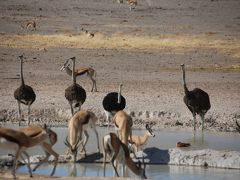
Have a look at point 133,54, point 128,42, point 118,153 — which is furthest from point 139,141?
A: point 128,42

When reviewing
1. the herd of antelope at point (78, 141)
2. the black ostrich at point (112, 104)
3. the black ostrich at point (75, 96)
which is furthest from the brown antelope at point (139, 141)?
the black ostrich at point (75, 96)

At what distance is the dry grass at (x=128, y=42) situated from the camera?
30.4m

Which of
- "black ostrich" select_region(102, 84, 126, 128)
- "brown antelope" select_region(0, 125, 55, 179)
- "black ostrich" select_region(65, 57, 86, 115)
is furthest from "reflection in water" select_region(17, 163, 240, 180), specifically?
"black ostrich" select_region(65, 57, 86, 115)

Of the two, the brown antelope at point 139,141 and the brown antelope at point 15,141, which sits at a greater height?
the brown antelope at point 15,141

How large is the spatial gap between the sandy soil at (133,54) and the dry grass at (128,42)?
4cm

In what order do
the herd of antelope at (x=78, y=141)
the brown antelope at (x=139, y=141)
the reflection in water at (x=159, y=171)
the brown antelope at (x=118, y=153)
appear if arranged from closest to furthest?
the herd of antelope at (x=78, y=141)
the brown antelope at (x=118, y=153)
the reflection in water at (x=159, y=171)
the brown antelope at (x=139, y=141)

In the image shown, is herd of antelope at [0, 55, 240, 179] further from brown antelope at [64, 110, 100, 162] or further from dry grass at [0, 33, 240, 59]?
dry grass at [0, 33, 240, 59]

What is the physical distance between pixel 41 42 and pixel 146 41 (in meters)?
4.29

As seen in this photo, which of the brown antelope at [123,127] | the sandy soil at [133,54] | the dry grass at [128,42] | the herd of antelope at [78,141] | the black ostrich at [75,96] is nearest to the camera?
the herd of antelope at [78,141]

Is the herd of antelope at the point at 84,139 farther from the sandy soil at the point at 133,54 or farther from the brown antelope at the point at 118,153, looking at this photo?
the sandy soil at the point at 133,54

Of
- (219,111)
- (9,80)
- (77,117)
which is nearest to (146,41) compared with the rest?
(9,80)

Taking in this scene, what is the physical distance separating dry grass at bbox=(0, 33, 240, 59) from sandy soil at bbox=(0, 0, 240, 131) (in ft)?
0.13

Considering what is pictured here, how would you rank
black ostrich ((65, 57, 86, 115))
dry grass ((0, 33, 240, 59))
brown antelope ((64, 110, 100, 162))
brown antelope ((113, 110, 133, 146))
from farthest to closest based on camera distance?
1. dry grass ((0, 33, 240, 59))
2. black ostrich ((65, 57, 86, 115))
3. brown antelope ((113, 110, 133, 146))
4. brown antelope ((64, 110, 100, 162))

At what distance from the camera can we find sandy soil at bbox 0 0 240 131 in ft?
58.4
